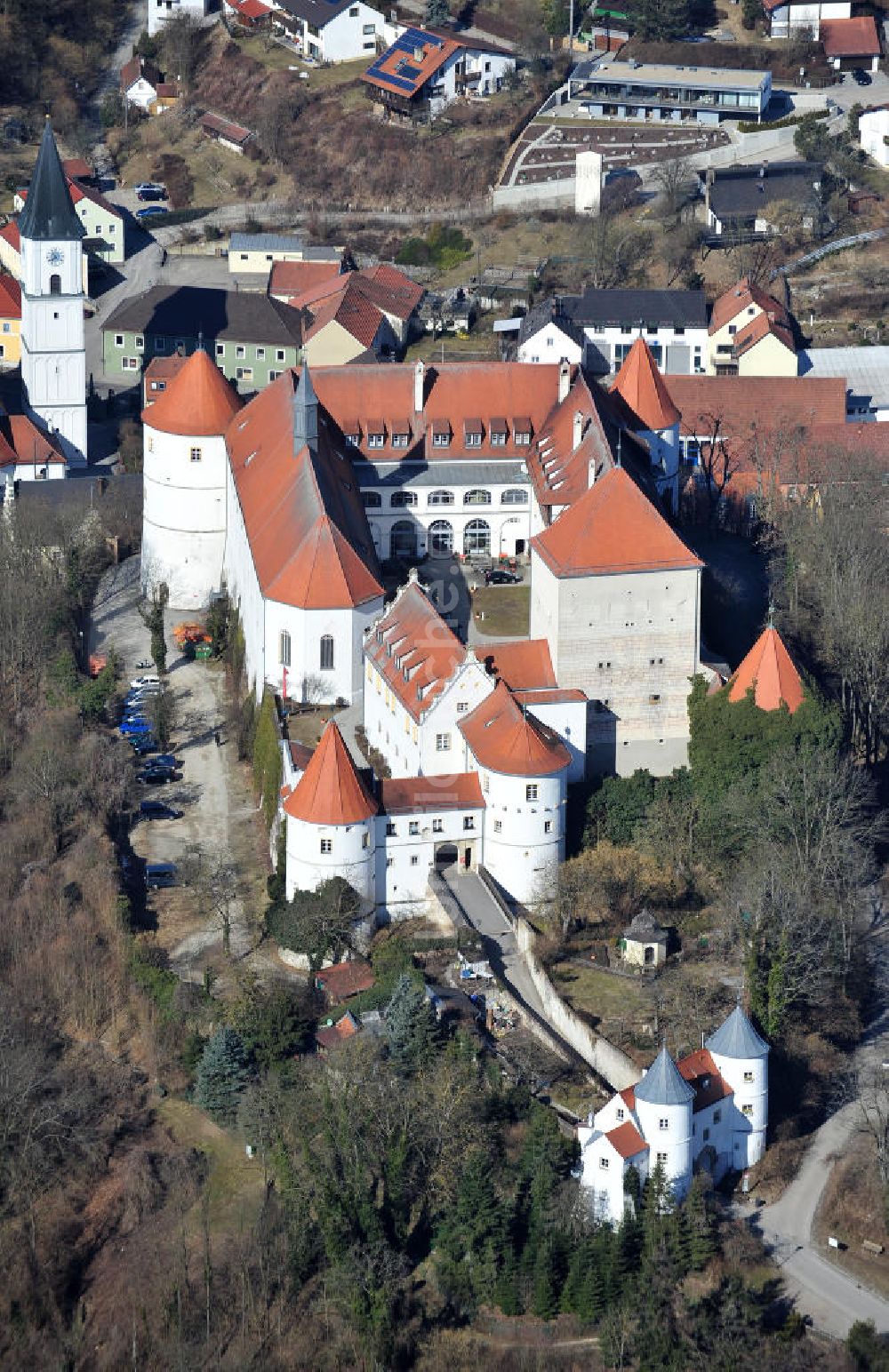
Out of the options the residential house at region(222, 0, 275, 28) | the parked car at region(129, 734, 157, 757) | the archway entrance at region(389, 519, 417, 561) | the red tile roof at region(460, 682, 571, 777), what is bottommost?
the parked car at region(129, 734, 157, 757)

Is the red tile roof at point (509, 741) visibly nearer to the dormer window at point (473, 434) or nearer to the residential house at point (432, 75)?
the dormer window at point (473, 434)

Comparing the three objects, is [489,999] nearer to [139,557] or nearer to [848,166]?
[139,557]

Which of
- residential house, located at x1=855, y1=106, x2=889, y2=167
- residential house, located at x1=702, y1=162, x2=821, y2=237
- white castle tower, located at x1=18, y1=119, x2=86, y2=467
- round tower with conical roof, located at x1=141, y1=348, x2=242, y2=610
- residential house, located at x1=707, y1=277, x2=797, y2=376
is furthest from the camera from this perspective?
residential house, located at x1=855, y1=106, x2=889, y2=167

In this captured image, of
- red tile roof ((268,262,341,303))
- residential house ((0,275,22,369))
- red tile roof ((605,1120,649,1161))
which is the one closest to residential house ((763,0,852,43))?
red tile roof ((268,262,341,303))

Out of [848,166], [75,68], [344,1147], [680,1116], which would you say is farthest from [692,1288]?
[75,68]

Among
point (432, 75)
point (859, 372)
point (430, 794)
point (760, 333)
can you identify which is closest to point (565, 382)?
point (760, 333)

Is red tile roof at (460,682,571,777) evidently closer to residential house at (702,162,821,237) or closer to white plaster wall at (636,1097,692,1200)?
white plaster wall at (636,1097,692,1200)

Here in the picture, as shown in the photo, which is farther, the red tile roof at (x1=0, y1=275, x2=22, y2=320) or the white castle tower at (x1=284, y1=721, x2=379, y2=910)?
the red tile roof at (x1=0, y1=275, x2=22, y2=320)
